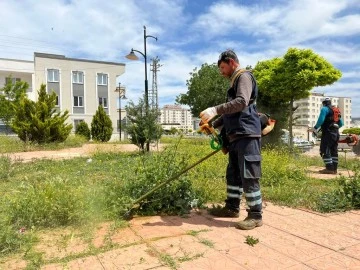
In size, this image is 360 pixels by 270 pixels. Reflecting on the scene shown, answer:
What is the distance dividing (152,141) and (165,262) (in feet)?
30.5

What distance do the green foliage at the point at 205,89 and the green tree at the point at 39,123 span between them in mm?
9038

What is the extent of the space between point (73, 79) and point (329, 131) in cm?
3488

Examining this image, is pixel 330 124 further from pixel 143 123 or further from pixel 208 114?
pixel 143 123

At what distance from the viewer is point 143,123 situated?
11.2 m

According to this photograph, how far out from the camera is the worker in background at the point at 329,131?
6.98 meters

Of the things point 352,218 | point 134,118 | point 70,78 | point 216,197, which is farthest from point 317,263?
point 70,78

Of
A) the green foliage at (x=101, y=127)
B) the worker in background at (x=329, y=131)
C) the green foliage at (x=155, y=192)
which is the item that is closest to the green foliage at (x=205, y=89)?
the green foliage at (x=101, y=127)

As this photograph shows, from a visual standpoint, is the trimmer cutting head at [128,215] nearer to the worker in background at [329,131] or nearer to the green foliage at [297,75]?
the worker in background at [329,131]

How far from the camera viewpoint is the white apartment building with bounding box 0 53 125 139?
35.5m

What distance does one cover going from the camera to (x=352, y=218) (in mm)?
3465

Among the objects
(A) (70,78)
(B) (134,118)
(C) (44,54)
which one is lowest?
(B) (134,118)

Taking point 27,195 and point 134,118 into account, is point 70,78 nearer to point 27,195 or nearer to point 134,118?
point 134,118

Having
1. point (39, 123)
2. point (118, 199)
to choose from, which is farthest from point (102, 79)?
point (118, 199)

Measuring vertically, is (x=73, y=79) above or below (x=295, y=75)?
above
